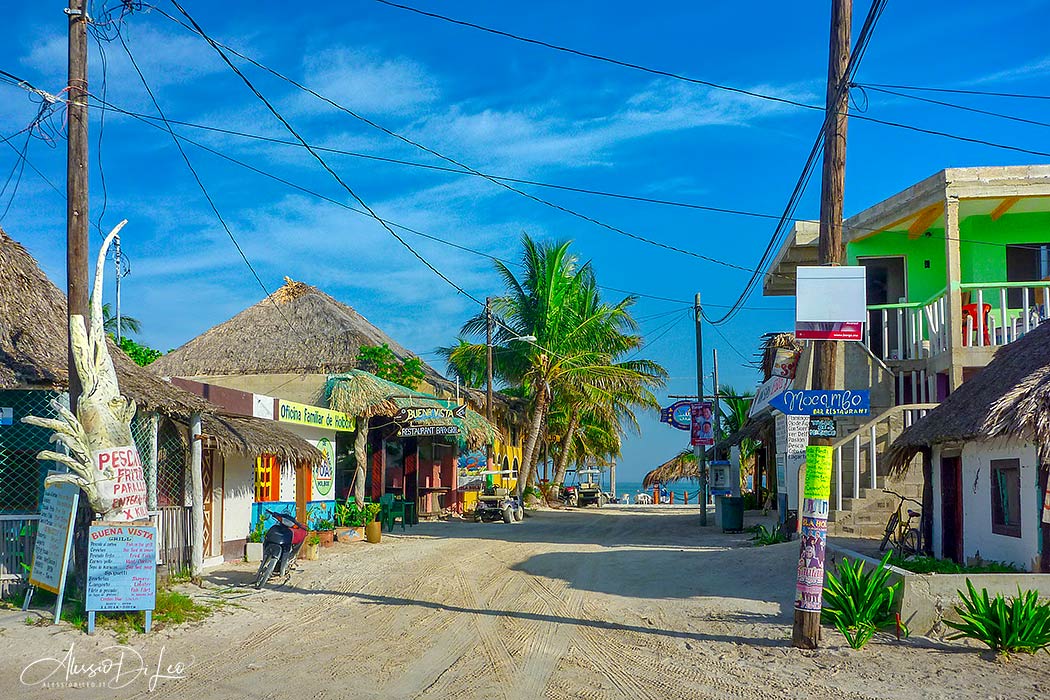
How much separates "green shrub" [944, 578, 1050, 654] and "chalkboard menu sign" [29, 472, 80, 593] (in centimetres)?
880

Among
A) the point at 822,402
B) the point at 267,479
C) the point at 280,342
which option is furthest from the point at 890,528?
the point at 280,342

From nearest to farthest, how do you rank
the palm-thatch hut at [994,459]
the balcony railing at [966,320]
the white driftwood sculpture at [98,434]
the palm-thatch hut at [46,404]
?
the white driftwood sculpture at [98,434]
the palm-thatch hut at [994,459]
the palm-thatch hut at [46,404]
the balcony railing at [966,320]

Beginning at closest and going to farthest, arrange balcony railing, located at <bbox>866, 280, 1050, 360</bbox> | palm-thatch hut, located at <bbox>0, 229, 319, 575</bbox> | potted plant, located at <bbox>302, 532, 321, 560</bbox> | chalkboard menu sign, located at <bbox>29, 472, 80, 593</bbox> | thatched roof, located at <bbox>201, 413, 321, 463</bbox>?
chalkboard menu sign, located at <bbox>29, 472, 80, 593</bbox>
palm-thatch hut, located at <bbox>0, 229, 319, 575</bbox>
thatched roof, located at <bbox>201, 413, 321, 463</bbox>
potted plant, located at <bbox>302, 532, 321, 560</bbox>
balcony railing, located at <bbox>866, 280, 1050, 360</bbox>

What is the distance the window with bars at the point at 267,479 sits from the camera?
56.0ft

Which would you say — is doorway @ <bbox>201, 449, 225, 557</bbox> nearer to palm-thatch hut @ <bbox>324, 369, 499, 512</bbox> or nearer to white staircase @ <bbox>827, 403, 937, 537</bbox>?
palm-thatch hut @ <bbox>324, 369, 499, 512</bbox>

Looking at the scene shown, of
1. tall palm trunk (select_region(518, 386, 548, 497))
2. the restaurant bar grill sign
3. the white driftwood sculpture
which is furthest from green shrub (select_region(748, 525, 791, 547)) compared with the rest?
tall palm trunk (select_region(518, 386, 548, 497))

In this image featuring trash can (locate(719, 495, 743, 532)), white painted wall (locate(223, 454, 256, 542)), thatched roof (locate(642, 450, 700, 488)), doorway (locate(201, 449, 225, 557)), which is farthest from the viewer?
thatched roof (locate(642, 450, 700, 488))

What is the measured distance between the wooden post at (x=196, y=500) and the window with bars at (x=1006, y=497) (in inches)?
412

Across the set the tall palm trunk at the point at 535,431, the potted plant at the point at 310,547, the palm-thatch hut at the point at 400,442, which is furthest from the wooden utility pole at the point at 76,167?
the tall palm trunk at the point at 535,431

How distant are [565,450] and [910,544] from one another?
2622 cm

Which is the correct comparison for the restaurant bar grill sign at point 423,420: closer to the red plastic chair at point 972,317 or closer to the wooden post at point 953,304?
the wooden post at point 953,304

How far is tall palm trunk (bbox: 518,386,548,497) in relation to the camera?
34.2 metres

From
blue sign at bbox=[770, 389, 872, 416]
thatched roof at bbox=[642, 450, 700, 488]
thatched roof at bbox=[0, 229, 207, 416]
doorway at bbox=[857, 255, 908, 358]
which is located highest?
doorway at bbox=[857, 255, 908, 358]

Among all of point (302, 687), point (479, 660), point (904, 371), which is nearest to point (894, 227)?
point (904, 371)
